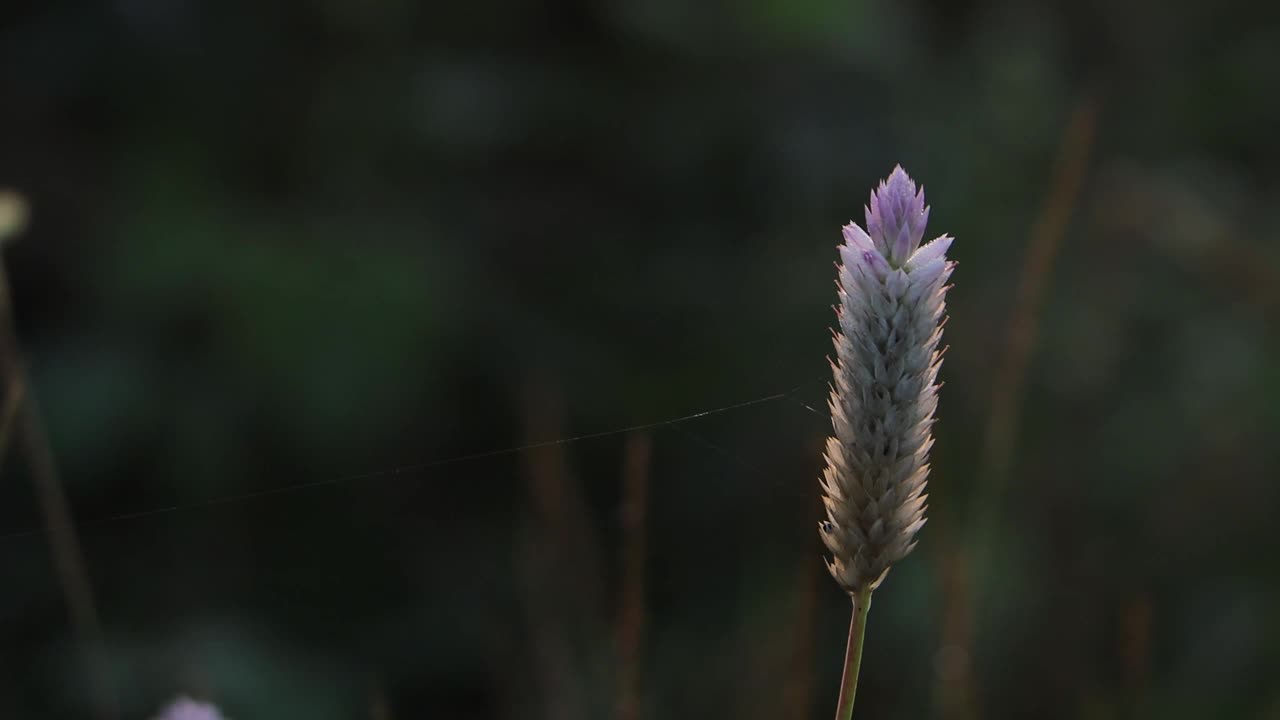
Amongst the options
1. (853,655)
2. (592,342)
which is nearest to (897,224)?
(853,655)

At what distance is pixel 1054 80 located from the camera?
3.44 m

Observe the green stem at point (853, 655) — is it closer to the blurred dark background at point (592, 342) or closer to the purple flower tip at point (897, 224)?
the purple flower tip at point (897, 224)

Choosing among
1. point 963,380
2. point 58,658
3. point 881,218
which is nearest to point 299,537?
point 58,658

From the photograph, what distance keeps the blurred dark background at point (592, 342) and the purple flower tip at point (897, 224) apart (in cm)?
177

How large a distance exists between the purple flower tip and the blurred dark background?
5.80ft

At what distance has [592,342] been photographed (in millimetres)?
3297

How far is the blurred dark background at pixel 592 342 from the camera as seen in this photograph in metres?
2.75

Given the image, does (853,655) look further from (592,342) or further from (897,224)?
(592,342)

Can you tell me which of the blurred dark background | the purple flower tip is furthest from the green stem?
the blurred dark background

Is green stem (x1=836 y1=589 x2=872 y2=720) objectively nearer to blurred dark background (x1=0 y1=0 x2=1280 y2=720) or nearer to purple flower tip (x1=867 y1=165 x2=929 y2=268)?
purple flower tip (x1=867 y1=165 x2=929 y2=268)

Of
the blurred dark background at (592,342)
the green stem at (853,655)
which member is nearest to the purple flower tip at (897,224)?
the green stem at (853,655)

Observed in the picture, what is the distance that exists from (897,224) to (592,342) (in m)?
2.58

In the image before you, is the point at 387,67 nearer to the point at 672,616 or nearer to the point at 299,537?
the point at 299,537

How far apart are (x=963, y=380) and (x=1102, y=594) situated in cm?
59
